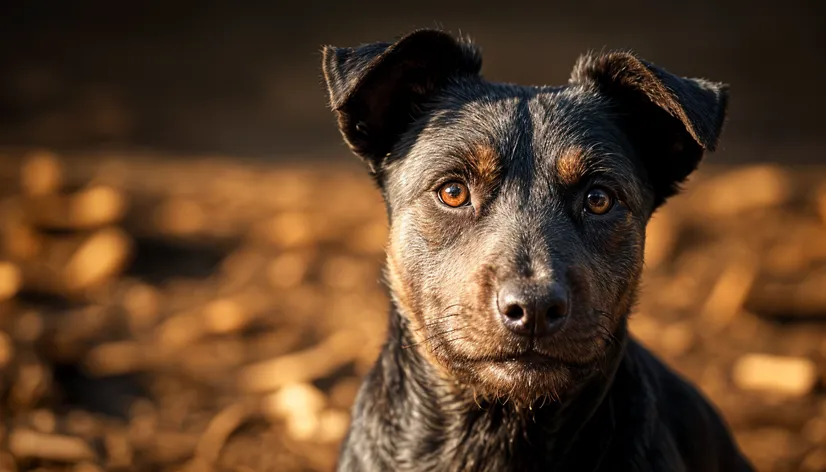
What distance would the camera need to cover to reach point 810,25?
14.7 metres

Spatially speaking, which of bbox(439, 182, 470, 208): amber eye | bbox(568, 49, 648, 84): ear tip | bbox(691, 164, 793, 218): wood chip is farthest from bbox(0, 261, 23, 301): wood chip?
bbox(691, 164, 793, 218): wood chip

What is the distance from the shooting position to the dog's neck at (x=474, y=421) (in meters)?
3.71

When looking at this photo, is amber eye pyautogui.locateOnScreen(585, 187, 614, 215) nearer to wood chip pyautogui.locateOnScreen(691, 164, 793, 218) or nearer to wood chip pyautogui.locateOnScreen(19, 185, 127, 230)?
wood chip pyautogui.locateOnScreen(19, 185, 127, 230)

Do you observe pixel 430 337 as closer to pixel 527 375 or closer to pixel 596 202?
pixel 527 375

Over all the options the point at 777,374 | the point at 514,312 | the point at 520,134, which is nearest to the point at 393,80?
the point at 520,134

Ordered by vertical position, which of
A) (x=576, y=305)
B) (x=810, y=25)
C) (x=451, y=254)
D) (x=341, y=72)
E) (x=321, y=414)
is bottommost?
(x=321, y=414)

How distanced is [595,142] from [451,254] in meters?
0.79

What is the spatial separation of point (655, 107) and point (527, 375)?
57.7 inches

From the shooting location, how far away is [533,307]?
10.4 feet

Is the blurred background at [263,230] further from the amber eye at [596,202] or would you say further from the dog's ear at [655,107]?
the amber eye at [596,202]

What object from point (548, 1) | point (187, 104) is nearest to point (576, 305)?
point (187, 104)

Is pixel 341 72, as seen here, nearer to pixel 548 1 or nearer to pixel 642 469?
pixel 642 469

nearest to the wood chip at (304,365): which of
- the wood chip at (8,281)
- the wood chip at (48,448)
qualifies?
the wood chip at (48,448)

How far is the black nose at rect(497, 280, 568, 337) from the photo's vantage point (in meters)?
3.16
